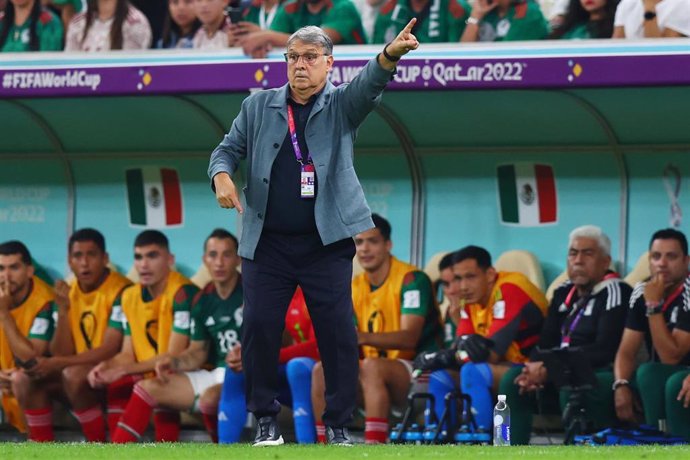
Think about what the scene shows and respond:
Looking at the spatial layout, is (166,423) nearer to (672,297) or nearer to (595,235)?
(595,235)

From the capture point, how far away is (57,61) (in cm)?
1025

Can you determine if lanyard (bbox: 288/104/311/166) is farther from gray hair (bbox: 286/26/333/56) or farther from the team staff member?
the team staff member

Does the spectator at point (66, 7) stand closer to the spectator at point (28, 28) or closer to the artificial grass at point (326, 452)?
the spectator at point (28, 28)

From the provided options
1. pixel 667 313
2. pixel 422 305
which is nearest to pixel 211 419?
Answer: pixel 422 305

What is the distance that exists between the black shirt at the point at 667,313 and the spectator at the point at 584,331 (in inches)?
4.1

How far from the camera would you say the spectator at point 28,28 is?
1141 cm

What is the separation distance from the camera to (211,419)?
1032 cm

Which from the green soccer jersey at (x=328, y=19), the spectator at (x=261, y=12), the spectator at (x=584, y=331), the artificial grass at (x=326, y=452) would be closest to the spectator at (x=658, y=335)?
the spectator at (x=584, y=331)

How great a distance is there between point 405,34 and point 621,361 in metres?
3.58

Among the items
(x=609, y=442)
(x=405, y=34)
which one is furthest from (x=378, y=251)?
(x=405, y=34)

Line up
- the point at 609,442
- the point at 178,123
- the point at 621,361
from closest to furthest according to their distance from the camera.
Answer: the point at 609,442 → the point at 621,361 → the point at 178,123

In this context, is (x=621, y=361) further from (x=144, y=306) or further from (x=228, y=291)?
(x=144, y=306)

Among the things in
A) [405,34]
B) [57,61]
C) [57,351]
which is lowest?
[57,351]

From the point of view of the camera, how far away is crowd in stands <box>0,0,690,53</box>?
32.2 feet
